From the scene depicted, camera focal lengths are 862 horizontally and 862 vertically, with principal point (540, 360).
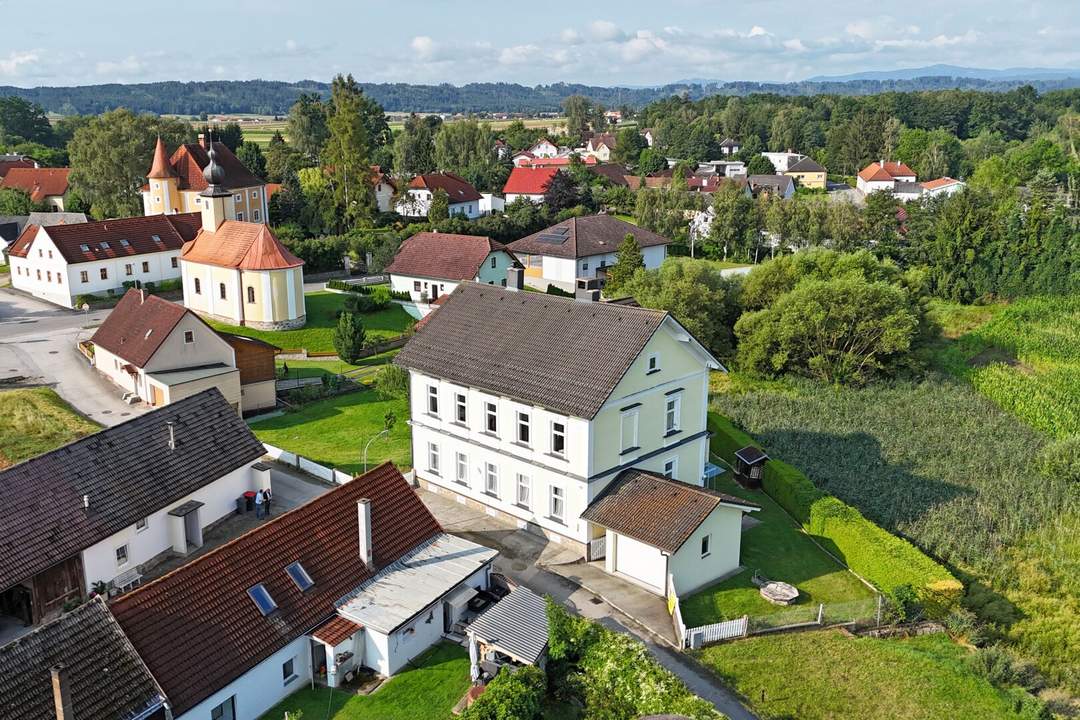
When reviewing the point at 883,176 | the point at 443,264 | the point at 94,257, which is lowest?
the point at 443,264

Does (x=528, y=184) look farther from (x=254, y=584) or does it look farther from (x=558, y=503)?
(x=254, y=584)

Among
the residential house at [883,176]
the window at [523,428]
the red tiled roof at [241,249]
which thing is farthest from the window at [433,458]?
the residential house at [883,176]

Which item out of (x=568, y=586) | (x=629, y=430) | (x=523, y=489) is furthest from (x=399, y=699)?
(x=629, y=430)

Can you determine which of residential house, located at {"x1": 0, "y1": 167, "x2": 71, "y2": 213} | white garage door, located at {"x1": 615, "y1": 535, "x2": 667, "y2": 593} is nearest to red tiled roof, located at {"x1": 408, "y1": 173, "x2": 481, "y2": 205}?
residential house, located at {"x1": 0, "y1": 167, "x2": 71, "y2": 213}

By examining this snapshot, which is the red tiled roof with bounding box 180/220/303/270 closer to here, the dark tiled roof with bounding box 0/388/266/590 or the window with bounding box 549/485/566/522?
the dark tiled roof with bounding box 0/388/266/590

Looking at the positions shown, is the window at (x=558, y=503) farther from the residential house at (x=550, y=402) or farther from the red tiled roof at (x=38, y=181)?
the red tiled roof at (x=38, y=181)

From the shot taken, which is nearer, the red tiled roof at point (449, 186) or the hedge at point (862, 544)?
the hedge at point (862, 544)
